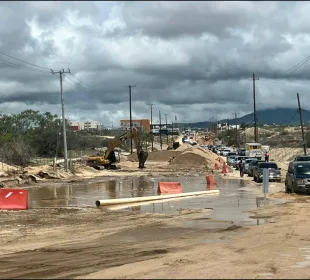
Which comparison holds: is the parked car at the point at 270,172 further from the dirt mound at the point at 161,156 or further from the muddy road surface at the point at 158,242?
the dirt mound at the point at 161,156

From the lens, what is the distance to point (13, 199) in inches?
856

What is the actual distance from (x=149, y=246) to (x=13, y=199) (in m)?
11.0

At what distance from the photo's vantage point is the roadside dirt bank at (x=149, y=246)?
9.42 m

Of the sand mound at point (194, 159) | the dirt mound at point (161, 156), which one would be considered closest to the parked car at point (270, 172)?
the sand mound at point (194, 159)

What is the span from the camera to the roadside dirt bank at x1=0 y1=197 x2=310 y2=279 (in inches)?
371

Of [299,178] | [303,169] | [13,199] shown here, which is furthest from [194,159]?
[13,199]

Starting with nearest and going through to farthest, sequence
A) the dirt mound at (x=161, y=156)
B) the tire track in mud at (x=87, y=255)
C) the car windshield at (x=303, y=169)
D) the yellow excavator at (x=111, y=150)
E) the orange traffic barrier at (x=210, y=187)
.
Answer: the tire track in mud at (x=87, y=255), the car windshield at (x=303, y=169), the orange traffic barrier at (x=210, y=187), the yellow excavator at (x=111, y=150), the dirt mound at (x=161, y=156)

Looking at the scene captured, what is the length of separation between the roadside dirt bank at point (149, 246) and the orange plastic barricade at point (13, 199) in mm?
1904

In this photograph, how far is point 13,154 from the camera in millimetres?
59031

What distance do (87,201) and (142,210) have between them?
5.59 metres

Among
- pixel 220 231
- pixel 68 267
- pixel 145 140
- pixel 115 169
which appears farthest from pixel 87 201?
pixel 145 140

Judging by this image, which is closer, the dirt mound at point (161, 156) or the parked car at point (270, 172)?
the parked car at point (270, 172)

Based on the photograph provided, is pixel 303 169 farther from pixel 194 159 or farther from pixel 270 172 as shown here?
pixel 194 159

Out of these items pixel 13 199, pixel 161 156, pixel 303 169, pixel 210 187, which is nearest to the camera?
pixel 13 199
